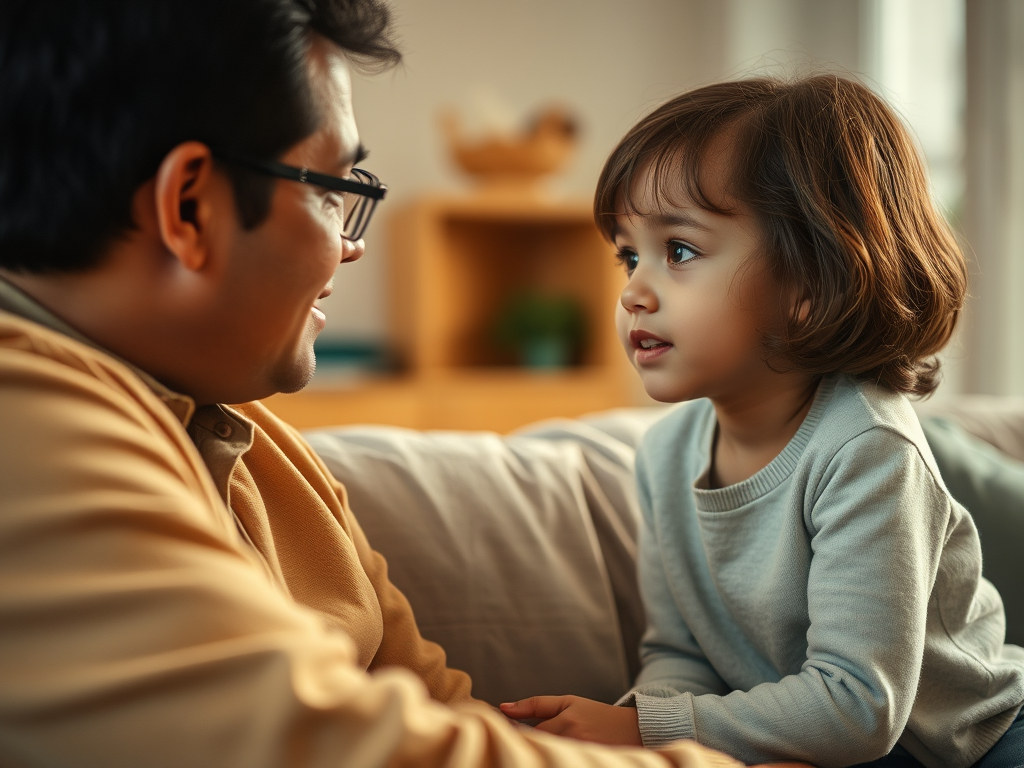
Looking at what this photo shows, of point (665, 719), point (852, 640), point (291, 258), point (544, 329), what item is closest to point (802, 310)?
point (852, 640)

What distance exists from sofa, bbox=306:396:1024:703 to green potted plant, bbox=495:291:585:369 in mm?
2217

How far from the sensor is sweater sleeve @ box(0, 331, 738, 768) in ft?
1.73

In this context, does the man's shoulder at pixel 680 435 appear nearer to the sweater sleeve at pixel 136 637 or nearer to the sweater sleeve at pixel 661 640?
the sweater sleeve at pixel 661 640

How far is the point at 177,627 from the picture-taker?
54cm

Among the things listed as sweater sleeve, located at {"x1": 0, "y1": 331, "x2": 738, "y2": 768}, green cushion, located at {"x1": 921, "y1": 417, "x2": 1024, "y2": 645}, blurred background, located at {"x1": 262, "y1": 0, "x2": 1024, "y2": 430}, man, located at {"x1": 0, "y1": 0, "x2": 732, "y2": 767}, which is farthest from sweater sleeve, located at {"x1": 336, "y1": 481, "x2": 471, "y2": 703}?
blurred background, located at {"x1": 262, "y1": 0, "x2": 1024, "y2": 430}

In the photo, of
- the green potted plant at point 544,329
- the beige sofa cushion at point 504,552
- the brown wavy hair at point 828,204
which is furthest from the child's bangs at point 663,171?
the green potted plant at point 544,329

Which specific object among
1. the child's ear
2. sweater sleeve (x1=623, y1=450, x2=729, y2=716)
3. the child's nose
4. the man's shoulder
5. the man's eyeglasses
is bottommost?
sweater sleeve (x1=623, y1=450, x2=729, y2=716)

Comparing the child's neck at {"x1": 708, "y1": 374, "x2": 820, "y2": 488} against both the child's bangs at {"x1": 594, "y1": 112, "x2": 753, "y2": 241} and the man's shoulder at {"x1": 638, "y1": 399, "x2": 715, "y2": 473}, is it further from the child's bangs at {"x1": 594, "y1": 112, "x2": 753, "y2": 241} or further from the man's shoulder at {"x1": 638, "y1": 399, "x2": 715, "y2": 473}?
the child's bangs at {"x1": 594, "y1": 112, "x2": 753, "y2": 241}

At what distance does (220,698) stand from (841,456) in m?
0.66

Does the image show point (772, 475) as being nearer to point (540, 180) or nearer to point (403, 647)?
point (403, 647)

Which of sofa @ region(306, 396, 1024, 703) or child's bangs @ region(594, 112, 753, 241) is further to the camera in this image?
sofa @ region(306, 396, 1024, 703)

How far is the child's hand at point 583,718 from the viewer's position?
0.93 metres

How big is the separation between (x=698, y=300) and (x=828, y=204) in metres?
0.16

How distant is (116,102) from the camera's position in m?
0.67
